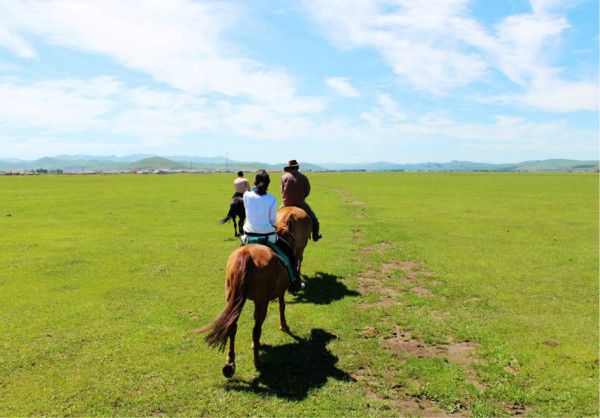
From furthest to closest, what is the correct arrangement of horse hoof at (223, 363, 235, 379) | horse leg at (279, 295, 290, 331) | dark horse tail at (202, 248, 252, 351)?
horse leg at (279, 295, 290, 331) < horse hoof at (223, 363, 235, 379) < dark horse tail at (202, 248, 252, 351)

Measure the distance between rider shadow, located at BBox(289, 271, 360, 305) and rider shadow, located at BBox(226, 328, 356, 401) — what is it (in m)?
2.33

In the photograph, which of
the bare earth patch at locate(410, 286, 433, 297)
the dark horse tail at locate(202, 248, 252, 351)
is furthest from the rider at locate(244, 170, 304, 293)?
the bare earth patch at locate(410, 286, 433, 297)

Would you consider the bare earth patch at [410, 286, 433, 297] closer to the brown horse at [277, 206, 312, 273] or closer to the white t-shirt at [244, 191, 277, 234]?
the brown horse at [277, 206, 312, 273]

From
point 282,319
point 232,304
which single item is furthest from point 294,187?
point 232,304

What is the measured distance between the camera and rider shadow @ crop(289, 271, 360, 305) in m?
10.6

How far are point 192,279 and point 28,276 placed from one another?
5.44 metres

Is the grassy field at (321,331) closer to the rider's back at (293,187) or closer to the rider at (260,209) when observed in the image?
Answer: the rider at (260,209)

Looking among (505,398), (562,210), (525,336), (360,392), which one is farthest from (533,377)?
(562,210)

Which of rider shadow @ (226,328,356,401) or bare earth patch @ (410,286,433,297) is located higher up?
bare earth patch @ (410,286,433,297)

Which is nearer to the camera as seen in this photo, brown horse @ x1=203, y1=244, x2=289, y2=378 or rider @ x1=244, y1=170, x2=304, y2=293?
brown horse @ x1=203, y1=244, x2=289, y2=378

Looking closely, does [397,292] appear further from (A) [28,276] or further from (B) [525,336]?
(A) [28,276]

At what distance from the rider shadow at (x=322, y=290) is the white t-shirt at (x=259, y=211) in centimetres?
347

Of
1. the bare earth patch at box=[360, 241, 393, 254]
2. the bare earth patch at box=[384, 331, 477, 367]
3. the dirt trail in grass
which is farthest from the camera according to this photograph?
the bare earth patch at box=[360, 241, 393, 254]

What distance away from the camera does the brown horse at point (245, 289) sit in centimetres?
642
